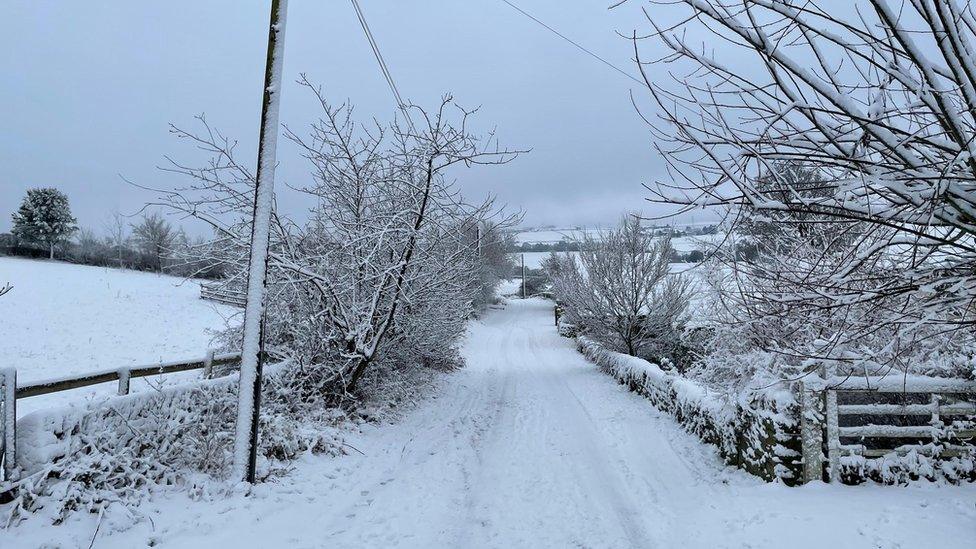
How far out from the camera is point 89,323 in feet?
72.9

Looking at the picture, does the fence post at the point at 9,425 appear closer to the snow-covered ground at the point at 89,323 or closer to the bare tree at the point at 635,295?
the snow-covered ground at the point at 89,323

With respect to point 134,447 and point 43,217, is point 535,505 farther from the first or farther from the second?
point 43,217

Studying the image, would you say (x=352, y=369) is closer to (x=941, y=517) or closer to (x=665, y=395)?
(x=665, y=395)

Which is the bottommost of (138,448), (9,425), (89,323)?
(89,323)

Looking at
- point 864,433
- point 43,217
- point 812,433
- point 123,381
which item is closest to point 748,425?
point 812,433

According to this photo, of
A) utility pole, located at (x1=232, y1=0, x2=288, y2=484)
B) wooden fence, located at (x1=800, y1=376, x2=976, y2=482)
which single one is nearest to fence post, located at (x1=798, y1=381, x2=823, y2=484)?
wooden fence, located at (x1=800, y1=376, x2=976, y2=482)

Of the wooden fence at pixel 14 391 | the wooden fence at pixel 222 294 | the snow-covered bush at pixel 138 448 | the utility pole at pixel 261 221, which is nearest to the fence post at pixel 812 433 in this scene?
the snow-covered bush at pixel 138 448

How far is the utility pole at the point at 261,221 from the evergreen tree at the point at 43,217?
151 feet

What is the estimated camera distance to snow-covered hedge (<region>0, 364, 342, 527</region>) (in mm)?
4070

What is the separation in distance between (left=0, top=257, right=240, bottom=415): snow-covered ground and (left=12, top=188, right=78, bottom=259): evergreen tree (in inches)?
215

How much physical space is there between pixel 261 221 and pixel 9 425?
8.67 ft

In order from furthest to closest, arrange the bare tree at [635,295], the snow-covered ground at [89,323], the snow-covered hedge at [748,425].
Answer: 1. the bare tree at [635,295]
2. the snow-covered ground at [89,323]
3. the snow-covered hedge at [748,425]

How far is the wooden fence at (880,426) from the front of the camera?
201 inches

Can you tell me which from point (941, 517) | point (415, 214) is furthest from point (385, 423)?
point (941, 517)
